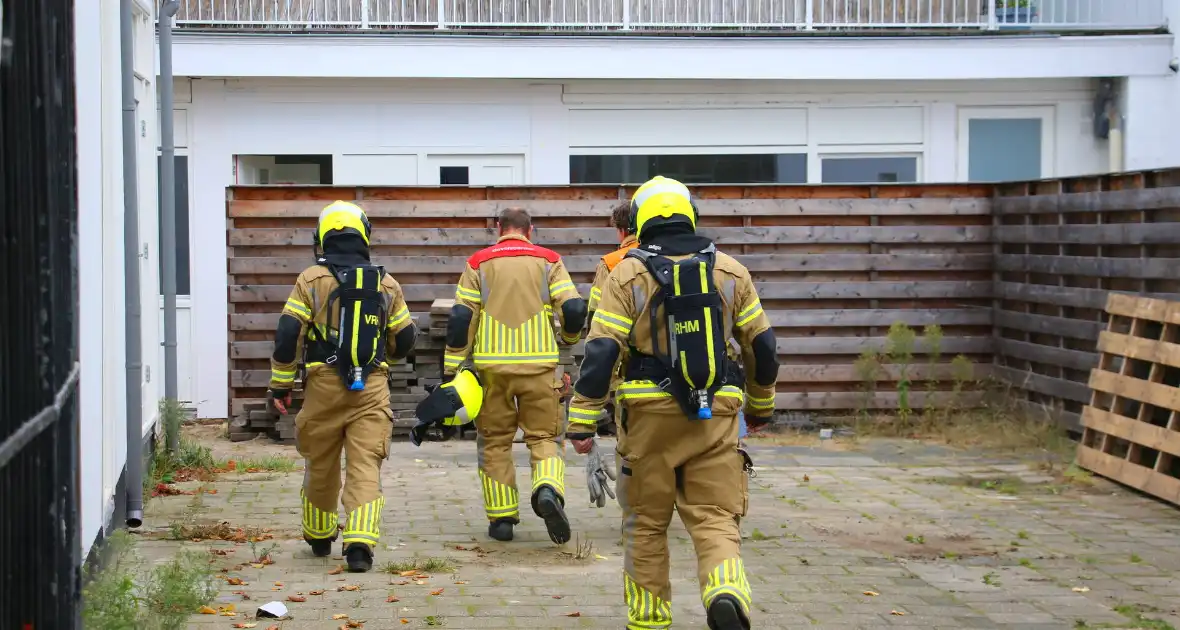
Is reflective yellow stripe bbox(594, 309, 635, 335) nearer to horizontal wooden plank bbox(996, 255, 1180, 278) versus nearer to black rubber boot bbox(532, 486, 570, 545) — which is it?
black rubber boot bbox(532, 486, 570, 545)

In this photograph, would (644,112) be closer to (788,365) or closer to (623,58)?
(623,58)

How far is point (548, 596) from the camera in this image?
7258 mm

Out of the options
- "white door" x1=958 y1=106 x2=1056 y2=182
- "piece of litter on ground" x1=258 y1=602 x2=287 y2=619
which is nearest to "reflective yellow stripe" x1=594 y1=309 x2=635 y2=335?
"piece of litter on ground" x1=258 y1=602 x2=287 y2=619

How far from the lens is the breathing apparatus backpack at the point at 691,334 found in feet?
19.4

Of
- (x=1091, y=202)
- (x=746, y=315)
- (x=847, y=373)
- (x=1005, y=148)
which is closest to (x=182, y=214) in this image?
(x=847, y=373)

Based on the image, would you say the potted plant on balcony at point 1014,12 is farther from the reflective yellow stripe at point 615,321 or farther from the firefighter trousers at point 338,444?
the reflective yellow stripe at point 615,321

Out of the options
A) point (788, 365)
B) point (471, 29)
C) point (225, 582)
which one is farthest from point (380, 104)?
point (225, 582)

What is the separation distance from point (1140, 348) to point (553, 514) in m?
4.74

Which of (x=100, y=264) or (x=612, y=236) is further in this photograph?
(x=612, y=236)

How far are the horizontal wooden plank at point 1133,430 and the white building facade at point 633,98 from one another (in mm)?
5351

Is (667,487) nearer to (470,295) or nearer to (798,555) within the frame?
(798,555)

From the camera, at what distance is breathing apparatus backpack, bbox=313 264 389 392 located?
7867 mm

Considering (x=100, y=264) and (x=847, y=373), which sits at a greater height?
(x=100, y=264)

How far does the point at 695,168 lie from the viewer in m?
16.6
